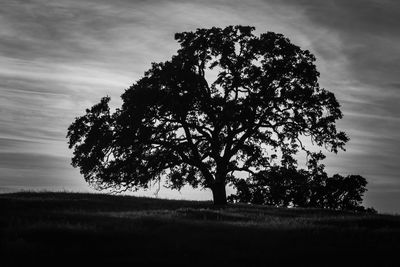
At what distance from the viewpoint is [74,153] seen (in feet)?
126

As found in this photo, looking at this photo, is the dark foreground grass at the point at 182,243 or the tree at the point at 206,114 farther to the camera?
the tree at the point at 206,114

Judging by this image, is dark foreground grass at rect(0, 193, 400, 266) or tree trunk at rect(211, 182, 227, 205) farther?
tree trunk at rect(211, 182, 227, 205)

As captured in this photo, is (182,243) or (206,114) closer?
(182,243)

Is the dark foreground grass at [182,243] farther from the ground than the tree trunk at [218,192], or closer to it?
closer to it

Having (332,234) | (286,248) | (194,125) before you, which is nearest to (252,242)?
(286,248)

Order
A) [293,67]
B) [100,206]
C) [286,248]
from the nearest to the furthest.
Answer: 1. [286,248]
2. [100,206]
3. [293,67]

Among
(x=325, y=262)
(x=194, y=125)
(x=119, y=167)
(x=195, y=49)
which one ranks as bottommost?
(x=325, y=262)

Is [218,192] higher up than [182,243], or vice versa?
[218,192]

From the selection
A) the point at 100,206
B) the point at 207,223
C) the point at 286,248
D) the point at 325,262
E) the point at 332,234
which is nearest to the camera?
the point at 325,262

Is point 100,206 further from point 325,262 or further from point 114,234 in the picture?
point 325,262

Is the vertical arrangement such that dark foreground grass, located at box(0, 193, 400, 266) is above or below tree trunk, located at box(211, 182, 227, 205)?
below

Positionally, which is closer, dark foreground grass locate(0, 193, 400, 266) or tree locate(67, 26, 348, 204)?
dark foreground grass locate(0, 193, 400, 266)

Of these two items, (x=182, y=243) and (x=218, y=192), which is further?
(x=218, y=192)

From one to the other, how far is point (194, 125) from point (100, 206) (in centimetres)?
946
